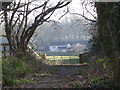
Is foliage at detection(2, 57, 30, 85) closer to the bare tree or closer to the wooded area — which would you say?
the wooded area

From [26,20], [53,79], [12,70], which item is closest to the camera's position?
[12,70]

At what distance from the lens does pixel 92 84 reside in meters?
4.76

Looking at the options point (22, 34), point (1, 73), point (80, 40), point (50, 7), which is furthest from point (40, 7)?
point (1, 73)

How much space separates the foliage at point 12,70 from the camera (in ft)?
19.0

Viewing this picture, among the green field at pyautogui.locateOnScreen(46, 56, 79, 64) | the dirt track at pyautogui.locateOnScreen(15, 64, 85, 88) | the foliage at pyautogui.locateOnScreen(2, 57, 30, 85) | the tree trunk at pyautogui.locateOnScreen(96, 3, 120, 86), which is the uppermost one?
the tree trunk at pyautogui.locateOnScreen(96, 3, 120, 86)

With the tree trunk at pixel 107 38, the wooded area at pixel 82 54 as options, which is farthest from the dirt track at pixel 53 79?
the tree trunk at pixel 107 38

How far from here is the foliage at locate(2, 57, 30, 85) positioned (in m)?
5.79

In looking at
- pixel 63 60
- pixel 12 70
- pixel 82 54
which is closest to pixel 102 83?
pixel 12 70

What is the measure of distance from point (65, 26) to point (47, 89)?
960 cm

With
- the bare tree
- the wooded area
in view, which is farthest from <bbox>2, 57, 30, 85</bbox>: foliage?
the bare tree

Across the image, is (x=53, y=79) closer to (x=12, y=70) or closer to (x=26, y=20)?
(x=12, y=70)

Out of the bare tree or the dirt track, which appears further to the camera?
the bare tree

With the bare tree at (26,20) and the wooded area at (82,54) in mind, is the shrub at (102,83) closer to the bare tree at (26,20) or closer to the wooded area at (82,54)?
the wooded area at (82,54)

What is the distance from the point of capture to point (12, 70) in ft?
22.9
